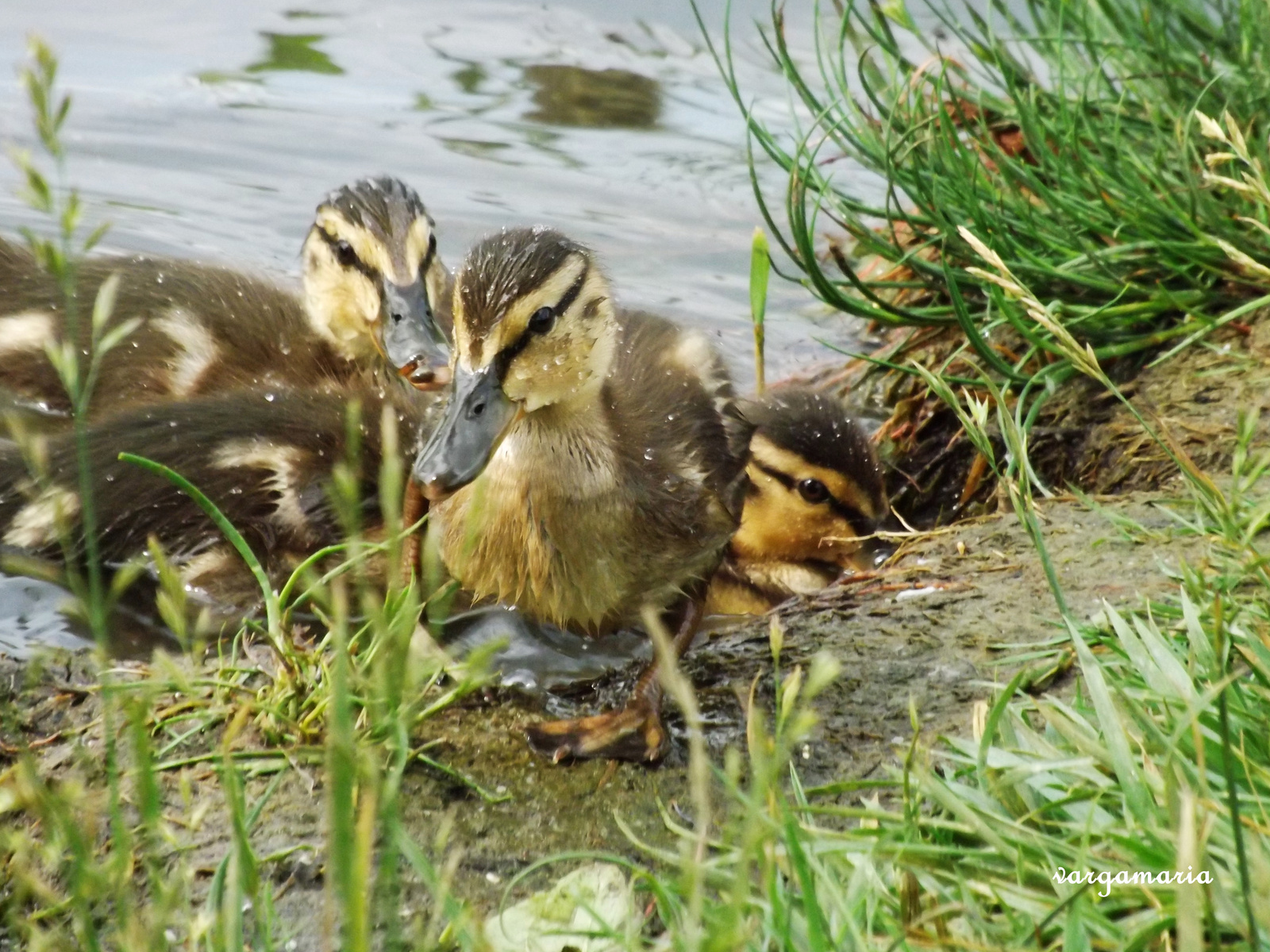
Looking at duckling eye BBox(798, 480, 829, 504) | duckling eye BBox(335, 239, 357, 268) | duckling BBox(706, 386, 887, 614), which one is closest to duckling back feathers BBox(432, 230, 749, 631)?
duckling BBox(706, 386, 887, 614)

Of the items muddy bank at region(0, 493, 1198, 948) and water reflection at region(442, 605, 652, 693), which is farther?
water reflection at region(442, 605, 652, 693)

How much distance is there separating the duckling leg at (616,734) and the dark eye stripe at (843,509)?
4.44ft

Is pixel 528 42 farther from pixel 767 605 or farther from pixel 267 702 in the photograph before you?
pixel 267 702

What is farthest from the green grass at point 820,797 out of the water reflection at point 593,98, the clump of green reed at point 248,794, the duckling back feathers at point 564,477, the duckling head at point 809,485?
the water reflection at point 593,98

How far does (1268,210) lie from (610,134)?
3343mm

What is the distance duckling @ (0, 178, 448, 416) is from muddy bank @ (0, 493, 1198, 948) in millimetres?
1203

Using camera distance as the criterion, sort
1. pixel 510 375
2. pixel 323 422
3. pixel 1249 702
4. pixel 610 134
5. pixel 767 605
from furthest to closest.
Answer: pixel 610 134, pixel 767 605, pixel 323 422, pixel 510 375, pixel 1249 702

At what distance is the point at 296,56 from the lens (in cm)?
618

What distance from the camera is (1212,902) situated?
116 cm

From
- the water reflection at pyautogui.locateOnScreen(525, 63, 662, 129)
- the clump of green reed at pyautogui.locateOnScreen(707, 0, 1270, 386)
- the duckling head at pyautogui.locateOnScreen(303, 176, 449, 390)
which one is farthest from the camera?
the water reflection at pyautogui.locateOnScreen(525, 63, 662, 129)

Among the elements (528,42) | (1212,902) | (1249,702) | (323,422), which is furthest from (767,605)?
(528,42)

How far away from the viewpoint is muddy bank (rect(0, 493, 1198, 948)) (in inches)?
73.3

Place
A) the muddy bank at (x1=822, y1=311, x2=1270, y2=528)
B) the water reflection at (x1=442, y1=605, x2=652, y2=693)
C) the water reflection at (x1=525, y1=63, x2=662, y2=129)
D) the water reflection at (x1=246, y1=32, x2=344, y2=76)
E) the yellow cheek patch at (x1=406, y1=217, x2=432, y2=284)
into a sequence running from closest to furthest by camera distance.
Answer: the water reflection at (x1=442, y1=605, x2=652, y2=693) < the muddy bank at (x1=822, y1=311, x2=1270, y2=528) < the yellow cheek patch at (x1=406, y1=217, x2=432, y2=284) < the water reflection at (x1=525, y1=63, x2=662, y2=129) < the water reflection at (x1=246, y1=32, x2=344, y2=76)

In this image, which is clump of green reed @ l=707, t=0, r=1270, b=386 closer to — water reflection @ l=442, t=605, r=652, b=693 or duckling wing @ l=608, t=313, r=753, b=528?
duckling wing @ l=608, t=313, r=753, b=528
